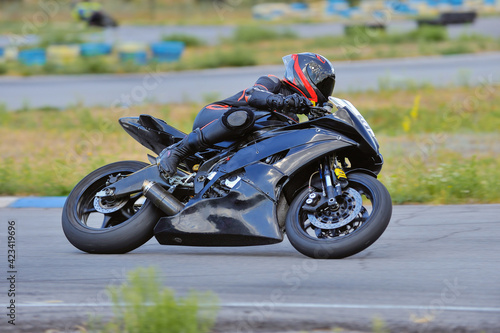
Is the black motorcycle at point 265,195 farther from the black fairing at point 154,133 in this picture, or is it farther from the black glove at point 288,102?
the black fairing at point 154,133

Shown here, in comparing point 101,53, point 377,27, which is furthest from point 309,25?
point 101,53

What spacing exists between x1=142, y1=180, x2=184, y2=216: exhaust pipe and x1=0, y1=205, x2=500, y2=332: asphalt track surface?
0.40m

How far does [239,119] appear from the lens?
19.7ft

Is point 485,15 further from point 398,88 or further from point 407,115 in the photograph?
point 407,115

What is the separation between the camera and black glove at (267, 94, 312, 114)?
5962mm

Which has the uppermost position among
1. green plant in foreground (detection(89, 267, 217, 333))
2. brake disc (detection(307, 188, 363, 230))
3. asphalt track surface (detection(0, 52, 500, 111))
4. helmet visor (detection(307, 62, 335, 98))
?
helmet visor (detection(307, 62, 335, 98))

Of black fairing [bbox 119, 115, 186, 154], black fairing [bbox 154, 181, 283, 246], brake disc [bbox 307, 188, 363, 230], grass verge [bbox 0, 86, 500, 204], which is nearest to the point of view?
brake disc [bbox 307, 188, 363, 230]

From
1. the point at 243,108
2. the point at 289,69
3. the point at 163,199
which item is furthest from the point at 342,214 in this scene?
the point at 163,199

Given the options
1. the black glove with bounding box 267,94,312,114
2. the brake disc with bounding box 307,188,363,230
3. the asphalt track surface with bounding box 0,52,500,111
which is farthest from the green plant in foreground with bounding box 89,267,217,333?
the asphalt track surface with bounding box 0,52,500,111

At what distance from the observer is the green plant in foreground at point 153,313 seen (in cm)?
413

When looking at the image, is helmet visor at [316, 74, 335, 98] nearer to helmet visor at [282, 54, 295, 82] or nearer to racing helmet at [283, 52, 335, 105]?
racing helmet at [283, 52, 335, 105]

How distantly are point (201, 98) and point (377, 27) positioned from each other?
1618cm

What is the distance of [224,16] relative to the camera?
50.2 metres

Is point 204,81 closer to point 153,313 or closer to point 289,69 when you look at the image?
point 289,69
